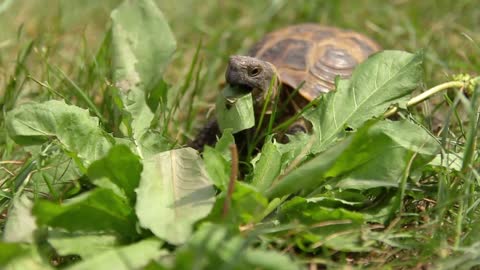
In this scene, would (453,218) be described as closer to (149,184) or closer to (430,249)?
(430,249)

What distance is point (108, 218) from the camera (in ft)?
5.87

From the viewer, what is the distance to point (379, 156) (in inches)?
74.4

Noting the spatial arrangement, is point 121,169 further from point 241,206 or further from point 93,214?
point 241,206

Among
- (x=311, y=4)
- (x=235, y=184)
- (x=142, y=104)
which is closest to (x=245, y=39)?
(x=311, y=4)

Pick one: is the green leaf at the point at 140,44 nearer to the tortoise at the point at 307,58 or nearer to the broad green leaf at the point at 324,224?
the tortoise at the point at 307,58

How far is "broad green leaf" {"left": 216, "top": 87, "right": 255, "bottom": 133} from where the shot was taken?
216 centimetres

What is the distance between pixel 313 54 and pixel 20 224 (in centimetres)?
171

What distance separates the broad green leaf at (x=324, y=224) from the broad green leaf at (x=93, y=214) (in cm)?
45

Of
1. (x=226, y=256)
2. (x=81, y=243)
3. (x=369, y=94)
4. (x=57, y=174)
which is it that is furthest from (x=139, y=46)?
(x=226, y=256)

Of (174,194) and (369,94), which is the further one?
(369,94)

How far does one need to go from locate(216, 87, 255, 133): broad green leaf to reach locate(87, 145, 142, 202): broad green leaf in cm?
44

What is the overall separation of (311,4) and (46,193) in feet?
9.14

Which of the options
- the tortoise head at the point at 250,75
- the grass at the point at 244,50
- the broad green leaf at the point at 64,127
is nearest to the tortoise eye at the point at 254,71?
the tortoise head at the point at 250,75

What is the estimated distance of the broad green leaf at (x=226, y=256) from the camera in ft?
4.62
